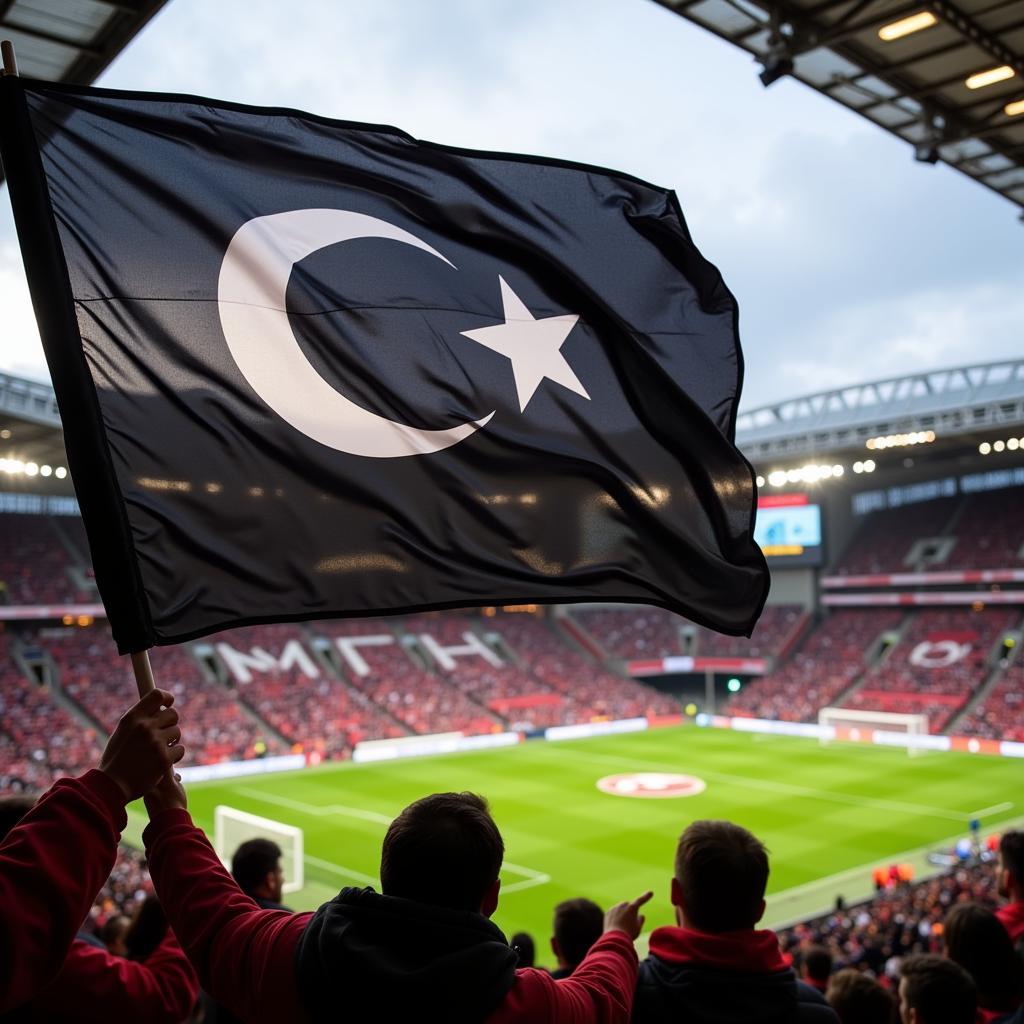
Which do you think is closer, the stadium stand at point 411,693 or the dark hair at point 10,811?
the dark hair at point 10,811

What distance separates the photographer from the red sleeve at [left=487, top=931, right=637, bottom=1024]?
6.61 ft

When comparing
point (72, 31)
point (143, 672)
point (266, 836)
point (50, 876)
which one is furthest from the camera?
point (266, 836)

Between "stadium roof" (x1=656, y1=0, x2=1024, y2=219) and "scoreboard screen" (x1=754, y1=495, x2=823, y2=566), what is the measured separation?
4460 centimetres

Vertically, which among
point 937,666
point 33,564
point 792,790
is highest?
point 33,564

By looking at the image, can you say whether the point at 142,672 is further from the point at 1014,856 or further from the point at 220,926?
the point at 1014,856

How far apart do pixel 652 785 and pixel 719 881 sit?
107ft

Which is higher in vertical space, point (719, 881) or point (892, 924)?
point (719, 881)

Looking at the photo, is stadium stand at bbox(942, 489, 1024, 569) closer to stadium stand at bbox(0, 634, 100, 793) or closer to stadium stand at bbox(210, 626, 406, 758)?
stadium stand at bbox(210, 626, 406, 758)

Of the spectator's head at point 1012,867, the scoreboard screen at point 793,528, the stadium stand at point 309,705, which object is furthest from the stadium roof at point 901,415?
the spectator's head at point 1012,867

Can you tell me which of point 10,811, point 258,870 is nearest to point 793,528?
point 258,870

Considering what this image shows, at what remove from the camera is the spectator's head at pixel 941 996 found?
10.8 feet

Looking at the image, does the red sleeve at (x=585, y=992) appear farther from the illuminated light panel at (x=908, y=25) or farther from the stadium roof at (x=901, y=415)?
the stadium roof at (x=901, y=415)

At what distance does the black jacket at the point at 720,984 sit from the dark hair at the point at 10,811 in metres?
1.84

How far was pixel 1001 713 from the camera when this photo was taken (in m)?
41.1
